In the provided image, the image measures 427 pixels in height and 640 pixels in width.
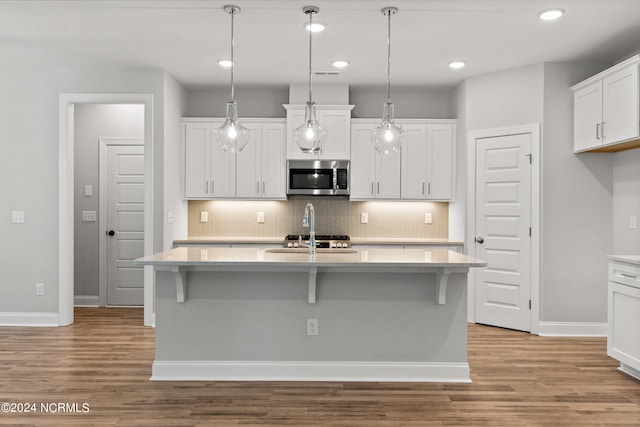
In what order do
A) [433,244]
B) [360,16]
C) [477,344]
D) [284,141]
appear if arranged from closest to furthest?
[360,16] < [477,344] < [433,244] < [284,141]

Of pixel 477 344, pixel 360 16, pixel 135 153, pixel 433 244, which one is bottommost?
pixel 477 344

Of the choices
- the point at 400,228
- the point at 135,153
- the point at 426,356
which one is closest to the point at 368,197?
the point at 400,228

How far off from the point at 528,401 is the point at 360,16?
2971 mm

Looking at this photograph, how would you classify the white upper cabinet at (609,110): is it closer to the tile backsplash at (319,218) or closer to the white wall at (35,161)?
the tile backsplash at (319,218)

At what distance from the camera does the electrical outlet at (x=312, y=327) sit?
345cm

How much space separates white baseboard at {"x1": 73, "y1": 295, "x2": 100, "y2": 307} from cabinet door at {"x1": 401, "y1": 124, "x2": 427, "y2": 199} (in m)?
4.14

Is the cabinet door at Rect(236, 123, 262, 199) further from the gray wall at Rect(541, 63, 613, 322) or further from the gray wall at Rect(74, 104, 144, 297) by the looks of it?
the gray wall at Rect(541, 63, 613, 322)

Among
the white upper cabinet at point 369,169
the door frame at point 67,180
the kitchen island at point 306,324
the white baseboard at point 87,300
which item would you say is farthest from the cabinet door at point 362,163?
the white baseboard at point 87,300

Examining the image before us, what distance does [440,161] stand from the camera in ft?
18.7

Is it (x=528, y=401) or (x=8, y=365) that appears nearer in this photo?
(x=528, y=401)

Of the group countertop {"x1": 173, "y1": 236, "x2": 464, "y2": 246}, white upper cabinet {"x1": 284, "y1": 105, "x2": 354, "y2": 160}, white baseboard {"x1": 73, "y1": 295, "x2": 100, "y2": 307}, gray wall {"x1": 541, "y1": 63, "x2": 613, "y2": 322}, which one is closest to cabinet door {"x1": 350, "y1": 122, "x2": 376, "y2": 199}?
white upper cabinet {"x1": 284, "y1": 105, "x2": 354, "y2": 160}

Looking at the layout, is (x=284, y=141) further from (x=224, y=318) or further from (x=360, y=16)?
(x=224, y=318)

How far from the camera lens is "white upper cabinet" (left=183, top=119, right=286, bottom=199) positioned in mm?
5723

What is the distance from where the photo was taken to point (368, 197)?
5.74 m
